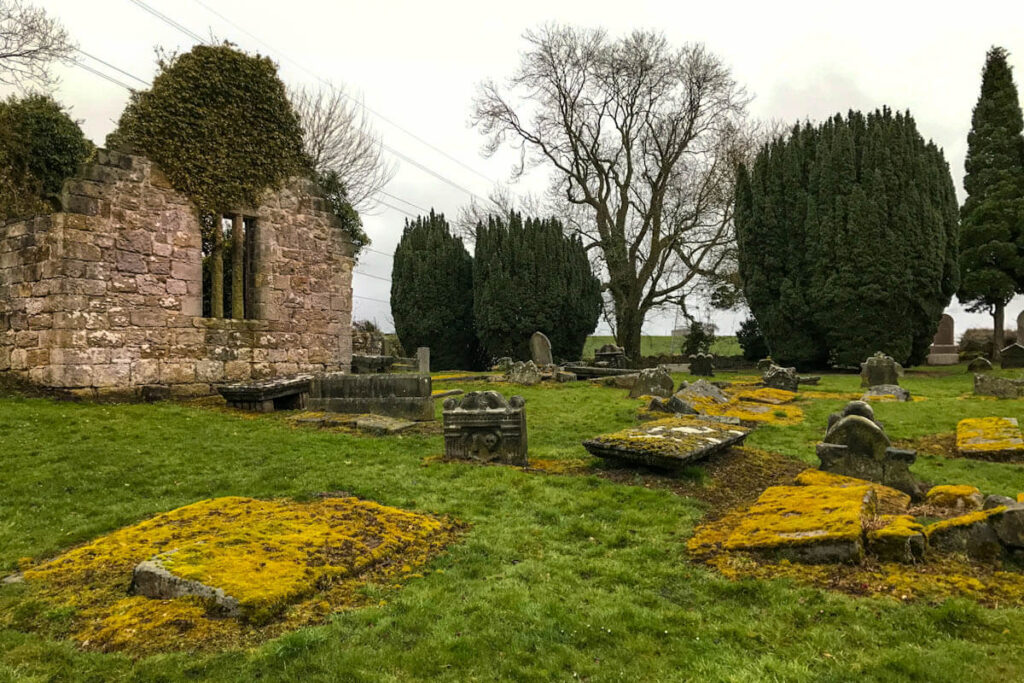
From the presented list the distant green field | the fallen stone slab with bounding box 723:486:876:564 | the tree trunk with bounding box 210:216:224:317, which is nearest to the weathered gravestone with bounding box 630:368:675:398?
the fallen stone slab with bounding box 723:486:876:564

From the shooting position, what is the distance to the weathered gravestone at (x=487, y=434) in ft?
24.2

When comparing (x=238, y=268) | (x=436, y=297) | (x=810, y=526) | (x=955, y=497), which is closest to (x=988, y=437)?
(x=955, y=497)

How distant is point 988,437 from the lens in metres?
7.92

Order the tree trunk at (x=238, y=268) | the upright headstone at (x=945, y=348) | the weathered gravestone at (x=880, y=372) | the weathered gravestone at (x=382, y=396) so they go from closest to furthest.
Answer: the weathered gravestone at (x=382, y=396) → the tree trunk at (x=238, y=268) → the weathered gravestone at (x=880, y=372) → the upright headstone at (x=945, y=348)

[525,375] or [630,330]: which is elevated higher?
[630,330]

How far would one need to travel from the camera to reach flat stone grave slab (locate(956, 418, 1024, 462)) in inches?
293

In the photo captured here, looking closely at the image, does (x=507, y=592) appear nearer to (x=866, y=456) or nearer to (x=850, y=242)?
(x=866, y=456)

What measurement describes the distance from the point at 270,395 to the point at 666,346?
1626 inches

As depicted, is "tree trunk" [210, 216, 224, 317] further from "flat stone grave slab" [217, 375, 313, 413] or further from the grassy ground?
the grassy ground

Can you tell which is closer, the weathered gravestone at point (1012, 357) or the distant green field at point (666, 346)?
the weathered gravestone at point (1012, 357)

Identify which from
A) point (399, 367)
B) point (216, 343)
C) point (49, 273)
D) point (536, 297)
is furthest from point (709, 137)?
point (49, 273)

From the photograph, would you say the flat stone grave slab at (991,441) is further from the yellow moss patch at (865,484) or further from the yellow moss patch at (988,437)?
the yellow moss patch at (865,484)

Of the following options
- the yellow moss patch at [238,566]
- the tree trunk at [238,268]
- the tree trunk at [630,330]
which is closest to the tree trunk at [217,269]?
the tree trunk at [238,268]

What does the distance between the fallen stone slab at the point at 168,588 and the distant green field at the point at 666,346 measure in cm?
3117
